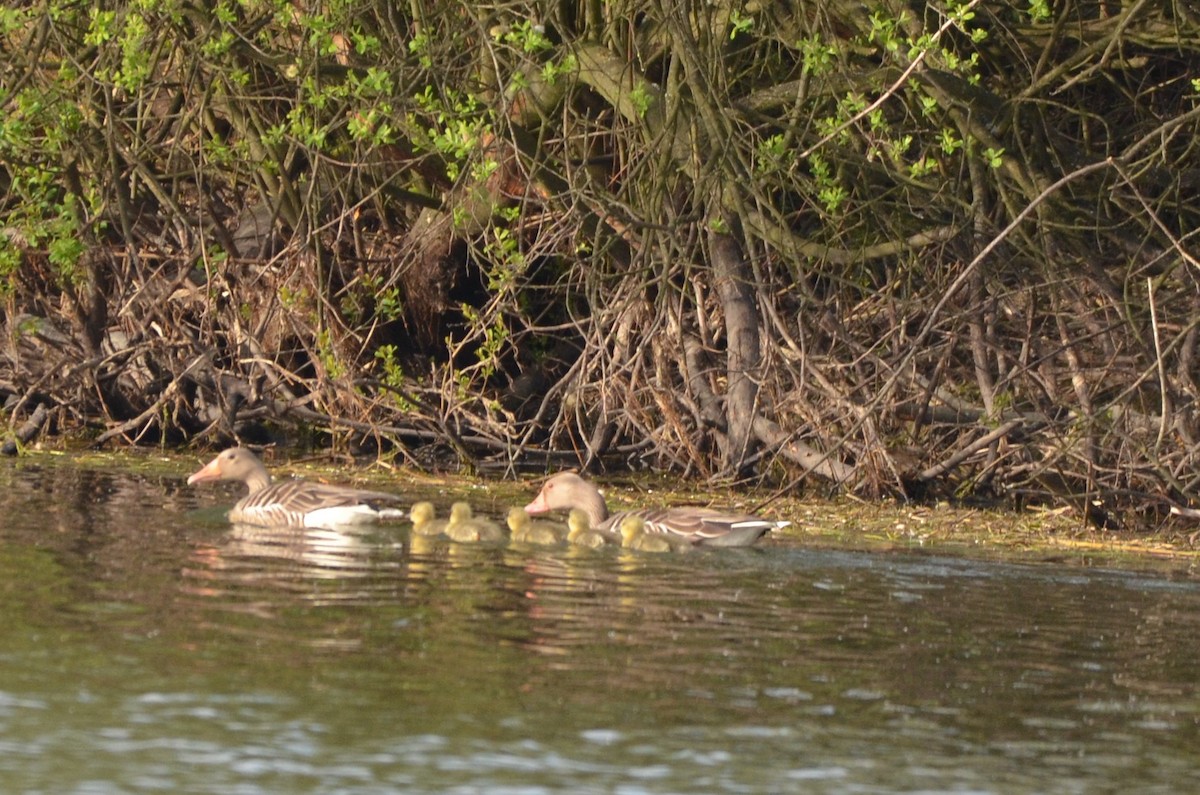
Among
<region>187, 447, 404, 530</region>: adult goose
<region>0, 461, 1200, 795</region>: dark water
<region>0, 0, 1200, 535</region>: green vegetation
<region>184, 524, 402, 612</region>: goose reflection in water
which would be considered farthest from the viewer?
<region>0, 0, 1200, 535</region>: green vegetation

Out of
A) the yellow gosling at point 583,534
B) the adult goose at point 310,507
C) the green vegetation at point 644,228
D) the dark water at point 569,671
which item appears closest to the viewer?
the dark water at point 569,671

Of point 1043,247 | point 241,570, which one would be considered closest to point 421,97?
point 1043,247

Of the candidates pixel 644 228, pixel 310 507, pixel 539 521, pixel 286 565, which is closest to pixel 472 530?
pixel 539 521

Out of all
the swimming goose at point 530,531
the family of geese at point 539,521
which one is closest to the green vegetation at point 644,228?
the family of geese at point 539,521

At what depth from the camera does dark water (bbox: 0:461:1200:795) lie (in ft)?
16.1

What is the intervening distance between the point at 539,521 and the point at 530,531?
18.8 inches

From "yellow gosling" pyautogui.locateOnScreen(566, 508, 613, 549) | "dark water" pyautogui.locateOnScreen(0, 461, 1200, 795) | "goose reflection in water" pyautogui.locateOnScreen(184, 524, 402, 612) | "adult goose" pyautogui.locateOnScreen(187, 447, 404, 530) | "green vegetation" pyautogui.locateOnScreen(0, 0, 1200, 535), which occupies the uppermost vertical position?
"green vegetation" pyautogui.locateOnScreen(0, 0, 1200, 535)

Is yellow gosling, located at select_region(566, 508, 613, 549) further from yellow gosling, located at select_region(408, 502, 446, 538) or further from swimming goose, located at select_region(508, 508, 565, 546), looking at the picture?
yellow gosling, located at select_region(408, 502, 446, 538)

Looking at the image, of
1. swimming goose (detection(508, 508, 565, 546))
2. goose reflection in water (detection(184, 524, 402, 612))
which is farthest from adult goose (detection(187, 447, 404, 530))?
swimming goose (detection(508, 508, 565, 546))

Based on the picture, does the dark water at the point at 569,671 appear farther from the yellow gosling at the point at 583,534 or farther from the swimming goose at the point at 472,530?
the yellow gosling at the point at 583,534

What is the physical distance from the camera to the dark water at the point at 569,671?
4.92 m

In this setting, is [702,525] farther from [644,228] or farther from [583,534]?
[644,228]

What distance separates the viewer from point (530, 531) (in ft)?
32.0

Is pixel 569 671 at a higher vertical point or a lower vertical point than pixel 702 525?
lower
